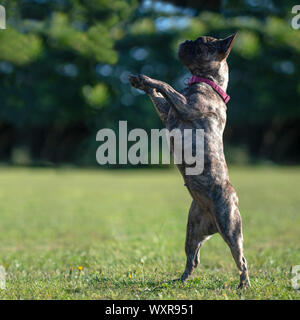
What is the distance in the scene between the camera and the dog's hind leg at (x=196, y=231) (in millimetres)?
3832

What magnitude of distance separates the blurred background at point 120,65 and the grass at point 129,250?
51.2ft

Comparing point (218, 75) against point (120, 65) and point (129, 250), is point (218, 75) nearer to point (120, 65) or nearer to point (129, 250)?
point (129, 250)

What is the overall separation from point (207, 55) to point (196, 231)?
168 centimetres

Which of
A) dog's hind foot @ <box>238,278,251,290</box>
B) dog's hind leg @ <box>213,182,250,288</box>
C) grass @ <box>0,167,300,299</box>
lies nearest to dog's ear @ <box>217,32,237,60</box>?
dog's hind leg @ <box>213,182,250,288</box>

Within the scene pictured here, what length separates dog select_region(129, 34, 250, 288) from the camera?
Result: 359cm

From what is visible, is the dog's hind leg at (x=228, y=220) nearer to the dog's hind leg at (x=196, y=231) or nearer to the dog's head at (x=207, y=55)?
the dog's hind leg at (x=196, y=231)

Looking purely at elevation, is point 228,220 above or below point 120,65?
below

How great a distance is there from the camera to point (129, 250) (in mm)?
6039

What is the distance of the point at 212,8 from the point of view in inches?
1188

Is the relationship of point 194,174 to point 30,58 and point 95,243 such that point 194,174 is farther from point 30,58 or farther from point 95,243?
point 30,58

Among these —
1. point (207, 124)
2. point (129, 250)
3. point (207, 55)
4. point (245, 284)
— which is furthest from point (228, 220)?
point (129, 250)

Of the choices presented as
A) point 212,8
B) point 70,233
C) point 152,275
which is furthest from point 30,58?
point 152,275

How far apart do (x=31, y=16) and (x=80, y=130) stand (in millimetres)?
10563

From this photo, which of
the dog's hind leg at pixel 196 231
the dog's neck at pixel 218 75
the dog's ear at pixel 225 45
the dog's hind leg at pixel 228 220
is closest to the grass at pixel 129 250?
the dog's hind leg at pixel 196 231
